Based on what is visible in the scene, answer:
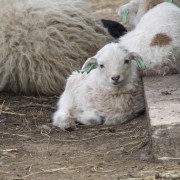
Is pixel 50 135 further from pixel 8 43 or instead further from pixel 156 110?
→ pixel 8 43

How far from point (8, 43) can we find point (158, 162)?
342 centimetres

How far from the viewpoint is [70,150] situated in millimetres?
5449

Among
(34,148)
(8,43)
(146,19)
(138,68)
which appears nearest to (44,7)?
(8,43)

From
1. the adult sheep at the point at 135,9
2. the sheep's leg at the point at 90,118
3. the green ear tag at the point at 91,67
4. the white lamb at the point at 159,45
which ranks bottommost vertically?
the sheep's leg at the point at 90,118

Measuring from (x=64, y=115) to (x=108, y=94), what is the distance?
0.52m

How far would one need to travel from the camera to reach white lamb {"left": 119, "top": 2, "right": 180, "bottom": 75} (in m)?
6.63

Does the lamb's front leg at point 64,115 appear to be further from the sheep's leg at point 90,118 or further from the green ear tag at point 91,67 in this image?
the green ear tag at point 91,67

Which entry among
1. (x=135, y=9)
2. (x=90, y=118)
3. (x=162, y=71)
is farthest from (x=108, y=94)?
(x=135, y=9)

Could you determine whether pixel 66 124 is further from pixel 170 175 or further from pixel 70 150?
pixel 170 175

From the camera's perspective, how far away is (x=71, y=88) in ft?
21.9

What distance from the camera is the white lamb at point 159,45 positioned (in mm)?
6633

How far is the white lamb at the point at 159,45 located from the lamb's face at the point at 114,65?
0.32 meters

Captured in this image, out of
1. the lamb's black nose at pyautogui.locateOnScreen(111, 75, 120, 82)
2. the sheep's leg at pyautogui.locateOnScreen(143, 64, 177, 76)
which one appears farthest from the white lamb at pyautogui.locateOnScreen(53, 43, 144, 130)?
the sheep's leg at pyautogui.locateOnScreen(143, 64, 177, 76)

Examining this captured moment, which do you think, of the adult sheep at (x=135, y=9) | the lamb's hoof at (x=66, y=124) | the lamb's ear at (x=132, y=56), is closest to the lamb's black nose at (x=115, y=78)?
the lamb's ear at (x=132, y=56)
